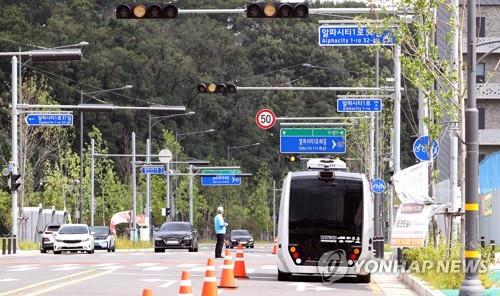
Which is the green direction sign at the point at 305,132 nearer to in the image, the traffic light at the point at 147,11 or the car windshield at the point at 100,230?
the car windshield at the point at 100,230

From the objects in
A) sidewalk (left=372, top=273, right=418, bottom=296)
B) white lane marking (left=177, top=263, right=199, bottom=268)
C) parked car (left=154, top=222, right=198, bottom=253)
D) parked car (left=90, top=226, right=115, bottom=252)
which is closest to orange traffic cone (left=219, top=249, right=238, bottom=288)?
sidewalk (left=372, top=273, right=418, bottom=296)

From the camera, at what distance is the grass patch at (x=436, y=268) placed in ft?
80.9

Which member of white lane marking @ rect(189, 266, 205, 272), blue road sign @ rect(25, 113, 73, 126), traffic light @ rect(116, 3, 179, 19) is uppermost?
traffic light @ rect(116, 3, 179, 19)

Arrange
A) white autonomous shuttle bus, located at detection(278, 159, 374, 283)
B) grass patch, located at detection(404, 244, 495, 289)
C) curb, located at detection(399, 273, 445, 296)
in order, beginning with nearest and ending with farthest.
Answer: curb, located at detection(399, 273, 445, 296) → grass patch, located at detection(404, 244, 495, 289) → white autonomous shuttle bus, located at detection(278, 159, 374, 283)

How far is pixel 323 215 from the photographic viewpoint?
1160 inches

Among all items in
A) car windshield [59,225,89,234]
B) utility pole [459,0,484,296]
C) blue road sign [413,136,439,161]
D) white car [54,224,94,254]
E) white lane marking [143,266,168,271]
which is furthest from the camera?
car windshield [59,225,89,234]

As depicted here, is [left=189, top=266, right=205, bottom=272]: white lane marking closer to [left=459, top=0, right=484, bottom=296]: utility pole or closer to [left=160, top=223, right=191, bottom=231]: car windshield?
[left=459, top=0, right=484, bottom=296]: utility pole

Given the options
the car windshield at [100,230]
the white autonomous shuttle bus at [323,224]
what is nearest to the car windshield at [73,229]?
the car windshield at [100,230]

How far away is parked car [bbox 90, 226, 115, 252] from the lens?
216 ft

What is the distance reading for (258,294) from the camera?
24.2 m

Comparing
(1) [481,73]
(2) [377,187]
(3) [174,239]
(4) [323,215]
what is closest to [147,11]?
(4) [323,215]

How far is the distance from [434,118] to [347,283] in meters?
4.86

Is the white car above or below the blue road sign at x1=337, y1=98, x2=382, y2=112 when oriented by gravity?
below

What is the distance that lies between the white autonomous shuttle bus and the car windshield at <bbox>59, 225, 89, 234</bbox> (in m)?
28.1
